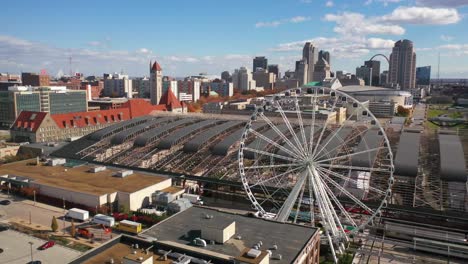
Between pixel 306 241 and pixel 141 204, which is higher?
pixel 306 241

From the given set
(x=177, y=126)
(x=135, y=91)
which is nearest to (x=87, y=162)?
(x=177, y=126)

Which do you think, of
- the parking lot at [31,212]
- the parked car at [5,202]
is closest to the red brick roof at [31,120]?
the parking lot at [31,212]

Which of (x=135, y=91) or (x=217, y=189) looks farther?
(x=135, y=91)

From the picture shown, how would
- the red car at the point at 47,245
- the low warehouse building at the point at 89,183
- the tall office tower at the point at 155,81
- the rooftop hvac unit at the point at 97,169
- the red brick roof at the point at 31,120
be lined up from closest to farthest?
1. the red car at the point at 47,245
2. the low warehouse building at the point at 89,183
3. the rooftop hvac unit at the point at 97,169
4. the red brick roof at the point at 31,120
5. the tall office tower at the point at 155,81

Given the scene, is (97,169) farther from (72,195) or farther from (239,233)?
(239,233)

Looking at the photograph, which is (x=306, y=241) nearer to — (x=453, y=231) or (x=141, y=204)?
(x=453, y=231)

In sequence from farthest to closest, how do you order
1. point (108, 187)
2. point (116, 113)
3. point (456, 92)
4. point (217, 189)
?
point (456, 92) → point (116, 113) → point (217, 189) → point (108, 187)

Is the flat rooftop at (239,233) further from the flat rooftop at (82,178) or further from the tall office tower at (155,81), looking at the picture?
the tall office tower at (155,81)
